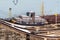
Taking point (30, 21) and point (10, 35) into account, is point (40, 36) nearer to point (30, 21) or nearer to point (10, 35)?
point (10, 35)

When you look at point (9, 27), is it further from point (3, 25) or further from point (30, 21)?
point (30, 21)

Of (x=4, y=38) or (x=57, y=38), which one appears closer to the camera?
(x=57, y=38)

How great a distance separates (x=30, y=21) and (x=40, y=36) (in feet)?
23.9

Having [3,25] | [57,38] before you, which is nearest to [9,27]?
[3,25]

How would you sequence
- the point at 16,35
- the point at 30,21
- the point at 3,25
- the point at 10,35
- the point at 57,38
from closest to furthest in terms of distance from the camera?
the point at 57,38 → the point at 16,35 → the point at 10,35 → the point at 3,25 → the point at 30,21

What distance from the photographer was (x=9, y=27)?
12242 mm

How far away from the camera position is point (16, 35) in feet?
36.5

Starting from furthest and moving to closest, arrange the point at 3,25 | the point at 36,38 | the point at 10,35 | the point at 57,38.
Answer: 1. the point at 3,25
2. the point at 10,35
3. the point at 36,38
4. the point at 57,38

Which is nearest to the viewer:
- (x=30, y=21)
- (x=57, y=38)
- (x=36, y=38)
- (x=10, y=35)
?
(x=57, y=38)

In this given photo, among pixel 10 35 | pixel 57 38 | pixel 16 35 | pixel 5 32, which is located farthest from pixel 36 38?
pixel 5 32

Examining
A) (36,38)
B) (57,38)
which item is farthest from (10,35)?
(57,38)

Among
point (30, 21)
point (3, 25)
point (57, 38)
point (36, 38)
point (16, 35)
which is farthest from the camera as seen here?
point (30, 21)

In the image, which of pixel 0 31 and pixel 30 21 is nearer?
pixel 0 31

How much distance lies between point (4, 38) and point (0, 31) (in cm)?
93
